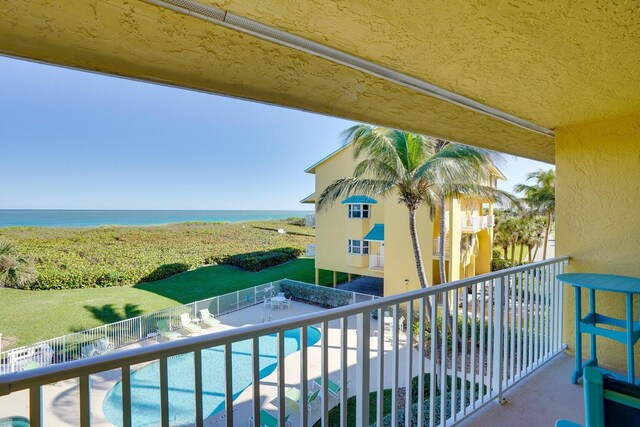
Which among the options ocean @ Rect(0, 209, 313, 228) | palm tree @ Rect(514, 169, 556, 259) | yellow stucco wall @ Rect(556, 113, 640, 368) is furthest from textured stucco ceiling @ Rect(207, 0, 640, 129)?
ocean @ Rect(0, 209, 313, 228)

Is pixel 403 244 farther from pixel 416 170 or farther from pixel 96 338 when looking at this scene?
pixel 96 338

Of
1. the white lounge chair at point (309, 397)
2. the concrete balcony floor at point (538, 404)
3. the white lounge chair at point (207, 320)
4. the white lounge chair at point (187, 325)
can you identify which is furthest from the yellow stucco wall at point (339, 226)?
the concrete balcony floor at point (538, 404)

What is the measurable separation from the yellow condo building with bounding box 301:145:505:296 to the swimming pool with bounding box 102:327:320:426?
468cm

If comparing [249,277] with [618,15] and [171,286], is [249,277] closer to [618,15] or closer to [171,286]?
[171,286]

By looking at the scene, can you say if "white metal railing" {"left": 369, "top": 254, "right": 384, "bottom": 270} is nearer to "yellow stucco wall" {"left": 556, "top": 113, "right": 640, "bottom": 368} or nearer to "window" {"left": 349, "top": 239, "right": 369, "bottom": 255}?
"window" {"left": 349, "top": 239, "right": 369, "bottom": 255}

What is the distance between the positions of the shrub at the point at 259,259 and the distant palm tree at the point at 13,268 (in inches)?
419

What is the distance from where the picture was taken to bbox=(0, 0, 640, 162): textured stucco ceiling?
3.84 feet

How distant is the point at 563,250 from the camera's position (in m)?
3.14

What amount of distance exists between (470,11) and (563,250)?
2921mm

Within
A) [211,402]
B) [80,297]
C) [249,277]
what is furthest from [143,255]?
[211,402]

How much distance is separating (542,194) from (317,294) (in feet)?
45.4

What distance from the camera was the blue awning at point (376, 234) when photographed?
13.2 metres

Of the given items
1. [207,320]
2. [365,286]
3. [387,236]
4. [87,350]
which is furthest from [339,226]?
[87,350]

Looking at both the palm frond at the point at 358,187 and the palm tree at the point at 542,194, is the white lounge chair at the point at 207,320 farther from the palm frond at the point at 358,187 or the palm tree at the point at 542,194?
the palm tree at the point at 542,194
